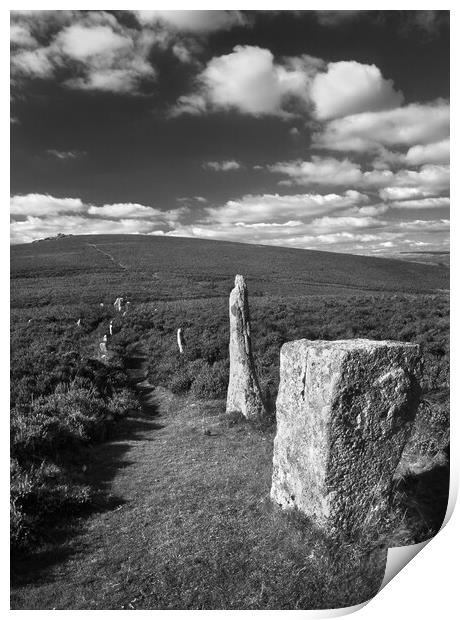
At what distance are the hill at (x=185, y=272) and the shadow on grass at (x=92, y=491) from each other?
13.0 meters

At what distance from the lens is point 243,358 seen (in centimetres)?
922

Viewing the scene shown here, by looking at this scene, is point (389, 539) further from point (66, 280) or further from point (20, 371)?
point (66, 280)

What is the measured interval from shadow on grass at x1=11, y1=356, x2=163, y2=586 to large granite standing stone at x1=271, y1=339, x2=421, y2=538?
115 inches

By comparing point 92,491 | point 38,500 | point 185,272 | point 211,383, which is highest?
point 185,272

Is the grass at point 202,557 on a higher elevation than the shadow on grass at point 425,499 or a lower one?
lower

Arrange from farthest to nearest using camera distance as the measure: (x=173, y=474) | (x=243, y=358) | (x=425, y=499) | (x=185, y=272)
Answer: (x=185, y=272)
(x=243, y=358)
(x=173, y=474)
(x=425, y=499)

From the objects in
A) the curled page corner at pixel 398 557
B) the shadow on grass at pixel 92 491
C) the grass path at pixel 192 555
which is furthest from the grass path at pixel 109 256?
the curled page corner at pixel 398 557

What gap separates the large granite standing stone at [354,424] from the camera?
445 cm

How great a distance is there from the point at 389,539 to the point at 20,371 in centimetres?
1031

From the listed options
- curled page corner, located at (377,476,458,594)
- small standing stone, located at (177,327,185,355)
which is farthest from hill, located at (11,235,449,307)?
curled page corner, located at (377,476,458,594)

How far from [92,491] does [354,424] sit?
13.6 feet

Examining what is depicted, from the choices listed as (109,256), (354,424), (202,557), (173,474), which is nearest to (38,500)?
Answer: (173,474)

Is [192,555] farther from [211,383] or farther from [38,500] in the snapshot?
[211,383]

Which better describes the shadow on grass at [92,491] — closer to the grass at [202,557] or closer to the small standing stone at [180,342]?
the grass at [202,557]
